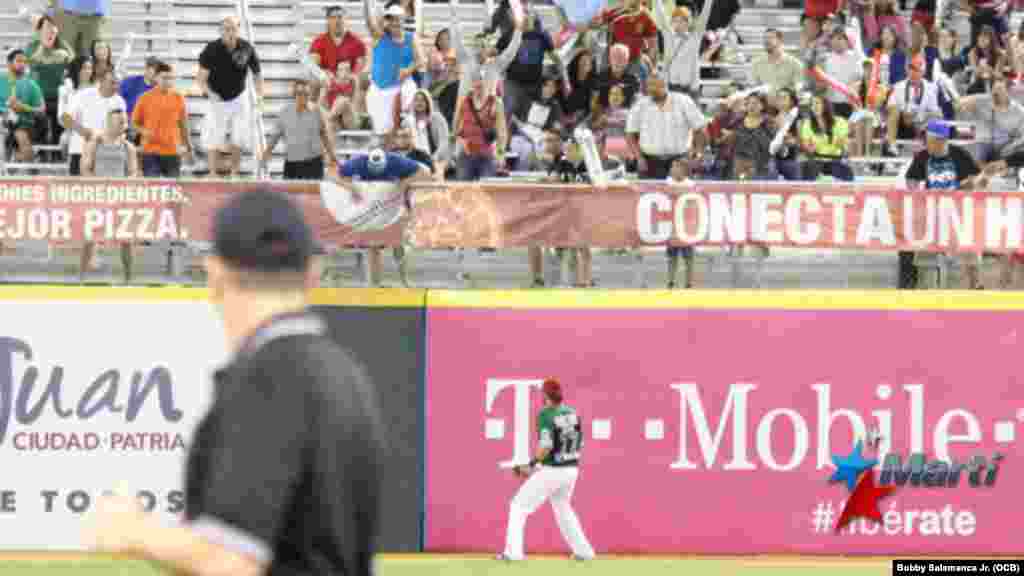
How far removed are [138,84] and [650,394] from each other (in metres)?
7.03

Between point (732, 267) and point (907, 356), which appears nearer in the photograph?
point (907, 356)

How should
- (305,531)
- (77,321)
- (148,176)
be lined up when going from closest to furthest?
(305,531), (77,321), (148,176)

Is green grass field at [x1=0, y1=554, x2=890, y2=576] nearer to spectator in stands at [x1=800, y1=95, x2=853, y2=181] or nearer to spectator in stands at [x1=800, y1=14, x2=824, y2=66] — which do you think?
spectator in stands at [x1=800, y1=95, x2=853, y2=181]

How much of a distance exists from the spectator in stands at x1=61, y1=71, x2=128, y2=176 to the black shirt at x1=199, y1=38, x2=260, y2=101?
0.91 m

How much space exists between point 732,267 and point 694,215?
35.1 inches

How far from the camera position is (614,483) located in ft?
56.3

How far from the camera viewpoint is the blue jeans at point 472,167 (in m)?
20.5

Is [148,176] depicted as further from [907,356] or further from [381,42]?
[907,356]

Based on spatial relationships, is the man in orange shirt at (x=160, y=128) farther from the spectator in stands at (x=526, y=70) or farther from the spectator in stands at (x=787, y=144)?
the spectator in stands at (x=787, y=144)

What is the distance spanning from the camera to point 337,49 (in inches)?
886

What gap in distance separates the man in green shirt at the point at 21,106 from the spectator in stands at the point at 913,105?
335 inches

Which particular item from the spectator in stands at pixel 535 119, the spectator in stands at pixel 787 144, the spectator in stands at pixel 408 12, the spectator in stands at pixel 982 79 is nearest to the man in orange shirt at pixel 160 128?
the spectator in stands at pixel 535 119

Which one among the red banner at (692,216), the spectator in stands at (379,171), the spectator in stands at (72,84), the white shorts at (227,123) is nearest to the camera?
the red banner at (692,216)

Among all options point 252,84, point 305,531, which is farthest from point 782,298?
point 305,531
